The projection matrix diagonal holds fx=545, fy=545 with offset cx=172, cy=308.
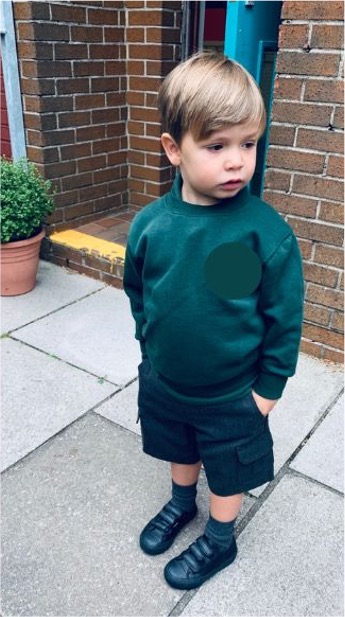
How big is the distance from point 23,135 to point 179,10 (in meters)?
1.48

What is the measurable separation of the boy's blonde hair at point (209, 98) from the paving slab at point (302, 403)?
4.61 feet

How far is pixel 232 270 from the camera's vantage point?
134cm

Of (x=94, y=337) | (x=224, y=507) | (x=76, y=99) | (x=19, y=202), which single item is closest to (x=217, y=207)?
(x=224, y=507)

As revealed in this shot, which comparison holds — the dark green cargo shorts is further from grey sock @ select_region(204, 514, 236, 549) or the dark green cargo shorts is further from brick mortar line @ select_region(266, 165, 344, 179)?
brick mortar line @ select_region(266, 165, 344, 179)

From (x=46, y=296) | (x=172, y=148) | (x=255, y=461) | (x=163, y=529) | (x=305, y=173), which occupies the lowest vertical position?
(x=46, y=296)

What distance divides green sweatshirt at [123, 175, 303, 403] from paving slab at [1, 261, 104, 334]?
197cm

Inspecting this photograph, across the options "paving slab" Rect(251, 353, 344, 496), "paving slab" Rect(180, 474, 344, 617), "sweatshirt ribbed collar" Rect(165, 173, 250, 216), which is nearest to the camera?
"sweatshirt ribbed collar" Rect(165, 173, 250, 216)

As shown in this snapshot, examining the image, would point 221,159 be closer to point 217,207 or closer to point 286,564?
point 217,207

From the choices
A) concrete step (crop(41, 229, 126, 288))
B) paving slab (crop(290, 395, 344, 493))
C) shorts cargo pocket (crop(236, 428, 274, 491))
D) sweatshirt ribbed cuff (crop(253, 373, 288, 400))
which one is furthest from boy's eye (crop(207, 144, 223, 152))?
concrete step (crop(41, 229, 126, 288))

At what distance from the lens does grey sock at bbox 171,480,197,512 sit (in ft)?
6.16

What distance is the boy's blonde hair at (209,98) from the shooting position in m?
1.26

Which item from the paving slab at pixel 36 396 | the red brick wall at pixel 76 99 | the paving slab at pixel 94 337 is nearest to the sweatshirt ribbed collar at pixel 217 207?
the paving slab at pixel 36 396

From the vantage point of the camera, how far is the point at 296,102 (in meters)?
2.58

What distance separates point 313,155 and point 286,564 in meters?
1.80
